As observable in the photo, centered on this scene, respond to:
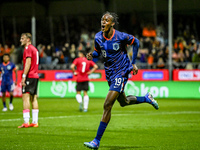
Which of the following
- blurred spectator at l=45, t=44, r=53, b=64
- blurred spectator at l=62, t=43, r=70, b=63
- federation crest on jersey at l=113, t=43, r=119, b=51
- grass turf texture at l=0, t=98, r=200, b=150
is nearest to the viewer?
federation crest on jersey at l=113, t=43, r=119, b=51

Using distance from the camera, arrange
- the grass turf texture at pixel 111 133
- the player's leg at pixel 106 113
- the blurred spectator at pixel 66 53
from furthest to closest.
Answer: the blurred spectator at pixel 66 53, the grass turf texture at pixel 111 133, the player's leg at pixel 106 113

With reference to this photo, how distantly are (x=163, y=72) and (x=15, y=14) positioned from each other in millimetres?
15112

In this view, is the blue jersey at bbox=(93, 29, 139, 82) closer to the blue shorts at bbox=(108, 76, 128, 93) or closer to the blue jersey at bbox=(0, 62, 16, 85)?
the blue shorts at bbox=(108, 76, 128, 93)

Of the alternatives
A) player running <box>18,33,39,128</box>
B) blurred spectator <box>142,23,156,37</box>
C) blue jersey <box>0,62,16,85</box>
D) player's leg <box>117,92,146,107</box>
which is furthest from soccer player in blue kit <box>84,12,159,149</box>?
blurred spectator <box>142,23,156,37</box>

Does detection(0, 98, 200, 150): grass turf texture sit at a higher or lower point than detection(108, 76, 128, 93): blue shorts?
lower

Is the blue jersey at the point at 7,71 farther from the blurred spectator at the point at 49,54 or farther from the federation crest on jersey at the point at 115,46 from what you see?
the blurred spectator at the point at 49,54

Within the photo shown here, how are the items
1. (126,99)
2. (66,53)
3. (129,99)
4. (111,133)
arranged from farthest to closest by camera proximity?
(66,53), (111,133), (129,99), (126,99)

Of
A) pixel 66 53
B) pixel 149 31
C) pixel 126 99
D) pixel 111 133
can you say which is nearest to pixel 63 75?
pixel 66 53

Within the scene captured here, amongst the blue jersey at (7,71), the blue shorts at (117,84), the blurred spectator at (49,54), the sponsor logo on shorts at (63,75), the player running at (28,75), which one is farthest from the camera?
the blurred spectator at (49,54)

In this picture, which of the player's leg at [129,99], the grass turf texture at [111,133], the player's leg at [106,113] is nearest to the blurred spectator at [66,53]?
the grass turf texture at [111,133]

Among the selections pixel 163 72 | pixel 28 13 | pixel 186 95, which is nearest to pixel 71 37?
pixel 28 13

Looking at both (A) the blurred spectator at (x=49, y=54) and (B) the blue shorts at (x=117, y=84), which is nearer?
(B) the blue shorts at (x=117, y=84)

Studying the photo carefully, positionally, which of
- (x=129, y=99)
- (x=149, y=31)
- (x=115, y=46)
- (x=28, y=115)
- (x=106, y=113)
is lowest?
(x=28, y=115)

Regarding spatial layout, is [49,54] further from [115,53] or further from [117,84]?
[117,84]
